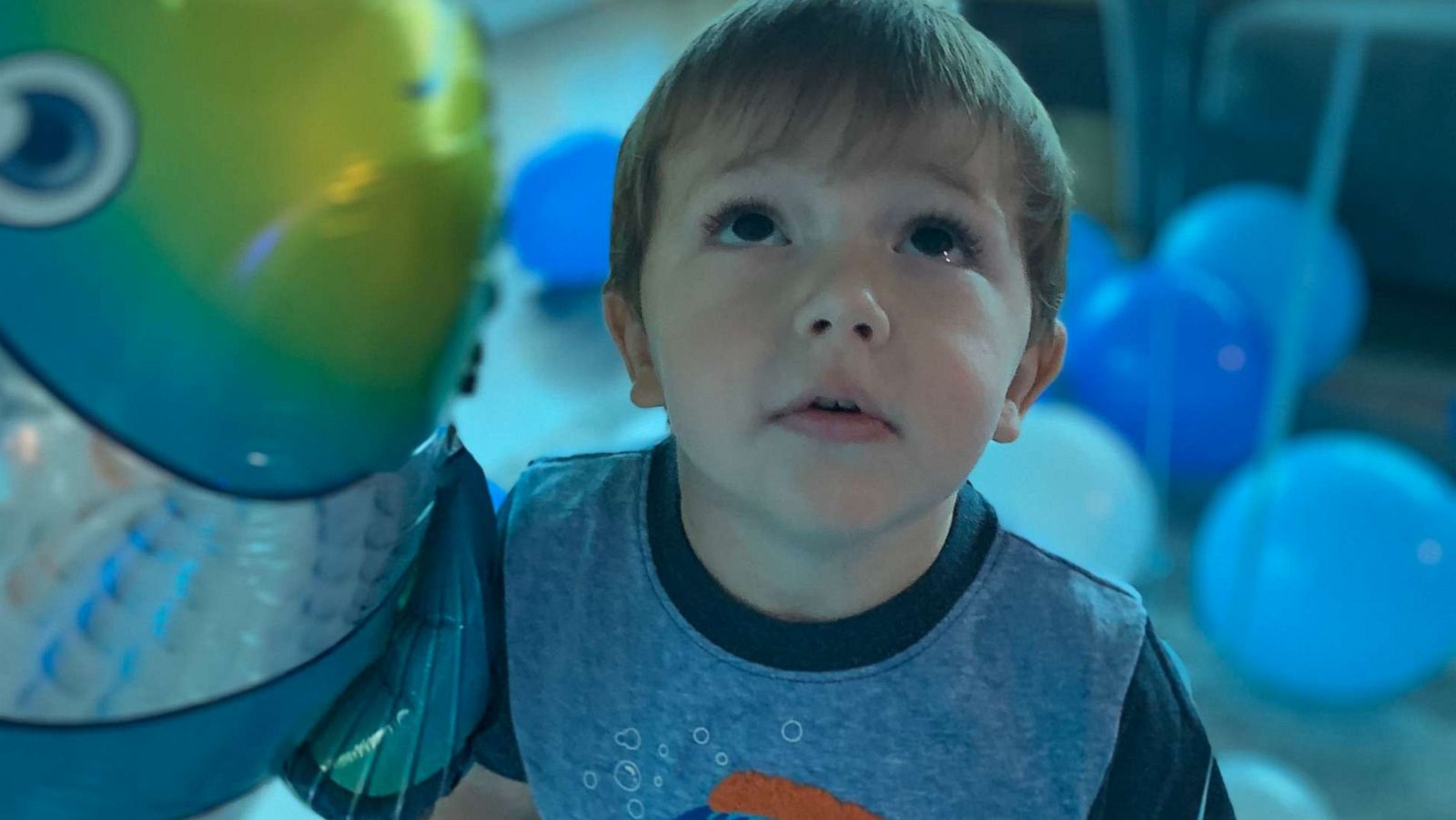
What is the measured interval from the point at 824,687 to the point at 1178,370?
158cm

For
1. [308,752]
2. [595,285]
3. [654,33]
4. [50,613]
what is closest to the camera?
[50,613]

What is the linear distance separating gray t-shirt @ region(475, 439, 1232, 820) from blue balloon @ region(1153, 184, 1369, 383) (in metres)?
1.77

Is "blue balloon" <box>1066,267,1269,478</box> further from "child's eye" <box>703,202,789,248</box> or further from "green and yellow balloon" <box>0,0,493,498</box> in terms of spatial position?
"green and yellow balloon" <box>0,0,493,498</box>

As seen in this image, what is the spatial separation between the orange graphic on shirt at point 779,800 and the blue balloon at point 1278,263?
5.97 ft

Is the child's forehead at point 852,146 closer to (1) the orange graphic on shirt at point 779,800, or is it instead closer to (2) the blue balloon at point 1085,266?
(1) the orange graphic on shirt at point 779,800

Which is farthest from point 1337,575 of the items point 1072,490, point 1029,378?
point 1029,378

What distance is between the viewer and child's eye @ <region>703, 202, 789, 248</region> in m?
0.52

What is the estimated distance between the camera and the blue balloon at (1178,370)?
1991 mm

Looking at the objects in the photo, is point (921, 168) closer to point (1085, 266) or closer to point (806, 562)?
point (806, 562)

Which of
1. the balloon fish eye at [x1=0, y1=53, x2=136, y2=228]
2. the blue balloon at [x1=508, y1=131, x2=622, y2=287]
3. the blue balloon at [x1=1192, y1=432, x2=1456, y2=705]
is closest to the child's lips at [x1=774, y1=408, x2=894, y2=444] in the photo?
the balloon fish eye at [x1=0, y1=53, x2=136, y2=228]

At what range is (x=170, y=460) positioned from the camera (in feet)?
1.39

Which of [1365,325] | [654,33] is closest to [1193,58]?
[1365,325]

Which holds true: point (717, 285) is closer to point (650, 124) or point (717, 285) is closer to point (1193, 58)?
point (650, 124)

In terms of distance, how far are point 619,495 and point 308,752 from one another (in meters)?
0.17
